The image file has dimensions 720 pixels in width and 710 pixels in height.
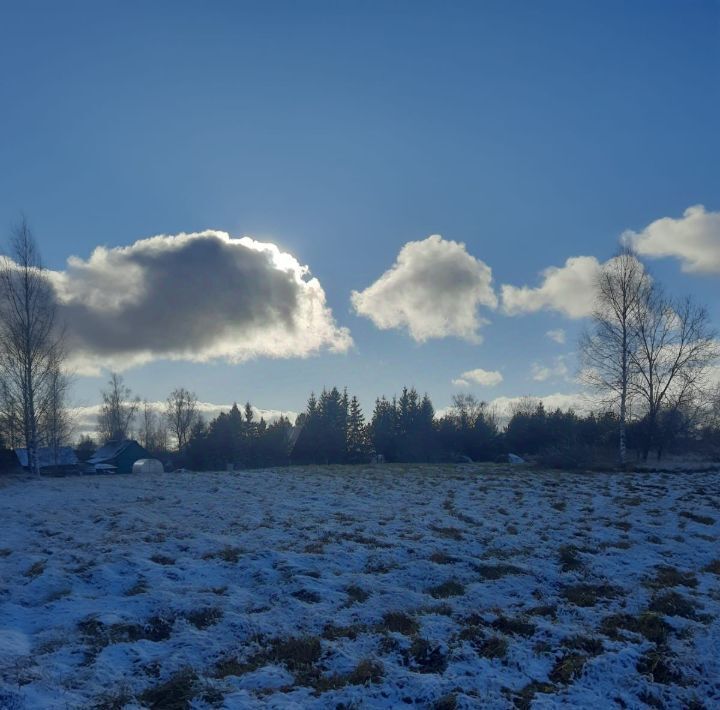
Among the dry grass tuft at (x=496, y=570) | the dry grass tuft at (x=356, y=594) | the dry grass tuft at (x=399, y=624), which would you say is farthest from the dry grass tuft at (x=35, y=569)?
the dry grass tuft at (x=496, y=570)

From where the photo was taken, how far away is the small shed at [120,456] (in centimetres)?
6238

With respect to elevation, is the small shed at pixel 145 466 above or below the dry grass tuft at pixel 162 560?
below

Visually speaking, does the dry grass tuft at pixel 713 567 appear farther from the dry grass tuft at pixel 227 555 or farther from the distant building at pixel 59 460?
the distant building at pixel 59 460

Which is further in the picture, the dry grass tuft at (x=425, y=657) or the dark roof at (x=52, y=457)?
the dark roof at (x=52, y=457)

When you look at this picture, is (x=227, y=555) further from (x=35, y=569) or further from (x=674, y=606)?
(x=674, y=606)

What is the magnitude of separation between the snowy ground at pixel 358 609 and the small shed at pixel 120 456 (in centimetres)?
5307

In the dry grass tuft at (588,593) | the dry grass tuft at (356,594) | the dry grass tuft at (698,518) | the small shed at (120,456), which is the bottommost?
the small shed at (120,456)

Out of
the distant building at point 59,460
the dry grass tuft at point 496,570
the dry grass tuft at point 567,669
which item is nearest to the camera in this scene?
the dry grass tuft at point 567,669

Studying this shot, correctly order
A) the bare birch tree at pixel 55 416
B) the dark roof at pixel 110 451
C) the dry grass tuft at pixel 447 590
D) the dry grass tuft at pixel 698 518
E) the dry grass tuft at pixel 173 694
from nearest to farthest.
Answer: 1. the dry grass tuft at pixel 173 694
2. the dry grass tuft at pixel 447 590
3. the dry grass tuft at pixel 698 518
4. the bare birch tree at pixel 55 416
5. the dark roof at pixel 110 451

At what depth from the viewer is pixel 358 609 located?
7.31 m

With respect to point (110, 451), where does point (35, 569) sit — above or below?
above

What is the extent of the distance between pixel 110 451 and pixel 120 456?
2665 mm

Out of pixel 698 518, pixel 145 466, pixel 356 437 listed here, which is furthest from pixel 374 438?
pixel 698 518

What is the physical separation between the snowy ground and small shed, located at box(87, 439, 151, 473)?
53.1m
